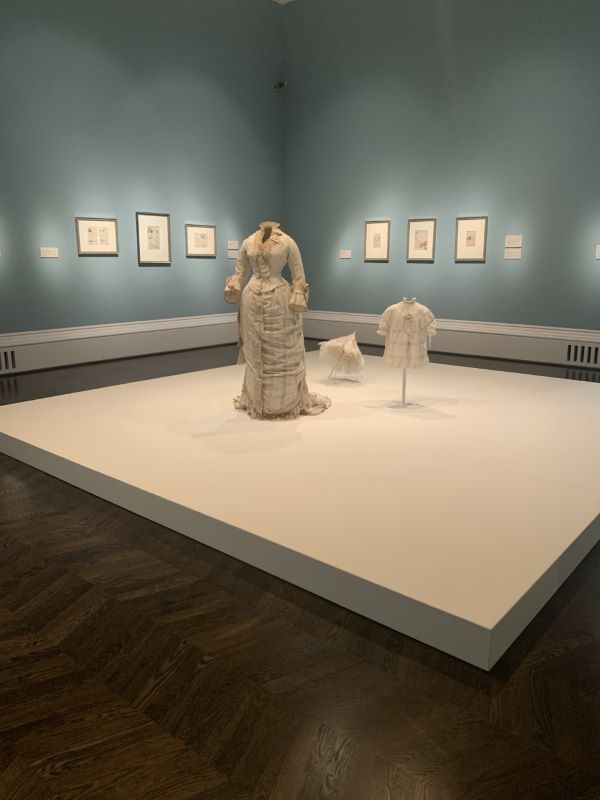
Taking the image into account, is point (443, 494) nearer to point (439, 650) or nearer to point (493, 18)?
point (439, 650)

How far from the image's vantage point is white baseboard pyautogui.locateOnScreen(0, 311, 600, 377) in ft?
35.1

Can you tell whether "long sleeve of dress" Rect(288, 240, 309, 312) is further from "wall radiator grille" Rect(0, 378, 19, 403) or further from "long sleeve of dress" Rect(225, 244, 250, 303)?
"wall radiator grille" Rect(0, 378, 19, 403)

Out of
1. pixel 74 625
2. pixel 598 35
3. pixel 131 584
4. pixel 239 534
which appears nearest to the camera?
pixel 74 625

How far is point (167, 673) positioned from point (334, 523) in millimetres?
1512

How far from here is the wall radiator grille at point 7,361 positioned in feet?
33.9

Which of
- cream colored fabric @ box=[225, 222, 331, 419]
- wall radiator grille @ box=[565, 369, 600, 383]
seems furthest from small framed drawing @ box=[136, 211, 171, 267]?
wall radiator grille @ box=[565, 369, 600, 383]

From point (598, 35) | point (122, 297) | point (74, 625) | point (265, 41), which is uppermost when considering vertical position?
point (265, 41)

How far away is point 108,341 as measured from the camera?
11.6 meters

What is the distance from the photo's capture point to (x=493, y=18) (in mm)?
11109

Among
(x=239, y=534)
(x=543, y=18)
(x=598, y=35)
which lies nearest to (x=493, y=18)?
(x=543, y=18)

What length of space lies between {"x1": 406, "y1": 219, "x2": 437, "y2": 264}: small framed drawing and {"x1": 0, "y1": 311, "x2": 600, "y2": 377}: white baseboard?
4.28 ft

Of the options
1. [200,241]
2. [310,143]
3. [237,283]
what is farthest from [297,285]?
[310,143]

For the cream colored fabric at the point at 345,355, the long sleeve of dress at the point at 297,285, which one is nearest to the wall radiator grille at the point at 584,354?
the cream colored fabric at the point at 345,355

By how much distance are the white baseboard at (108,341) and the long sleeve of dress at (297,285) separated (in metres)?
5.63
